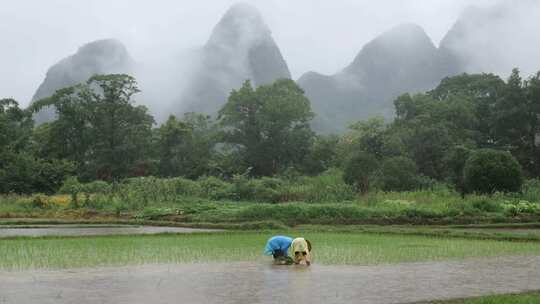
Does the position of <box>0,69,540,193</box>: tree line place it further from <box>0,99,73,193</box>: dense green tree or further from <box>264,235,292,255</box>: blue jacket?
<box>264,235,292,255</box>: blue jacket

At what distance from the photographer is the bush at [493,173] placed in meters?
26.5

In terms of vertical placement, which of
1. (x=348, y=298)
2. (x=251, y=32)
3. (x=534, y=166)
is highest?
(x=251, y=32)

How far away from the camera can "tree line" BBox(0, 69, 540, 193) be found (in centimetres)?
4344

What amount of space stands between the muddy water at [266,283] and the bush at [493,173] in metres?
15.7

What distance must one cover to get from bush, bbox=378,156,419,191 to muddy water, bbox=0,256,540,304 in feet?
60.7

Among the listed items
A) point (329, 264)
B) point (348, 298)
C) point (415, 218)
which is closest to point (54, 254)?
point (329, 264)

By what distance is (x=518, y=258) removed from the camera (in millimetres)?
12461

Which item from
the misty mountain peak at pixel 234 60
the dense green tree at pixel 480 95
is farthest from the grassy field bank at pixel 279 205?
the misty mountain peak at pixel 234 60

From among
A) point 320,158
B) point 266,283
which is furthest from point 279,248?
point 320,158

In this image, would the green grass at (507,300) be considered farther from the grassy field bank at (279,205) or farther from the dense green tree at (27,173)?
the dense green tree at (27,173)

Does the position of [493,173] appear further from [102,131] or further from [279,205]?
[102,131]

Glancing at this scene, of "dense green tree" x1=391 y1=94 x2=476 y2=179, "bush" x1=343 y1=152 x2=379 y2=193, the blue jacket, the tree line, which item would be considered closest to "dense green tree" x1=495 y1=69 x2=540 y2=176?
the tree line

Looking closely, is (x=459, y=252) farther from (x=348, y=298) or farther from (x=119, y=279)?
(x=119, y=279)

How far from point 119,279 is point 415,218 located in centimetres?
1479
